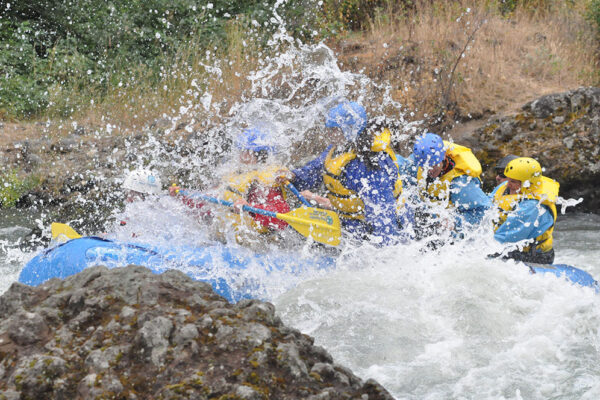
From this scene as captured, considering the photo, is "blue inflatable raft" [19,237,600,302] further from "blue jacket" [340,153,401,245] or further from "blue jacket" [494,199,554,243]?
"blue jacket" [494,199,554,243]

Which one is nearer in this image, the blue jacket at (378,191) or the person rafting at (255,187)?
the blue jacket at (378,191)

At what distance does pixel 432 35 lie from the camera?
996 centimetres

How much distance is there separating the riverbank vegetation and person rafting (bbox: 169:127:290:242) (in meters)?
4.45

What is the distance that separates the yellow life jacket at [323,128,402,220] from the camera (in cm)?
469

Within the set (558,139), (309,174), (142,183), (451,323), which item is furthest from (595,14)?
(142,183)

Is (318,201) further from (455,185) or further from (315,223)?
(455,185)

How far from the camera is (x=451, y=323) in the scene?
431 cm

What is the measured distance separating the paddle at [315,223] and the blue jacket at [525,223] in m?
1.28

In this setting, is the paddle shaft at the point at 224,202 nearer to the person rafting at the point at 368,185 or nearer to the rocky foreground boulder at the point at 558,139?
the person rafting at the point at 368,185

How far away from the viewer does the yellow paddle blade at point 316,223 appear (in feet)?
15.6

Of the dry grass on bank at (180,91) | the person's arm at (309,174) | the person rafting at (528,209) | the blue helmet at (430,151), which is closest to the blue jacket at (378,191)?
the person's arm at (309,174)

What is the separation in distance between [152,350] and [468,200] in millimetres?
A: 3579

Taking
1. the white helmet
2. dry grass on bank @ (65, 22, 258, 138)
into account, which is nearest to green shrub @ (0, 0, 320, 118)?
dry grass on bank @ (65, 22, 258, 138)

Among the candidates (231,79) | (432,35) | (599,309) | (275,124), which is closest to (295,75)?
(231,79)
